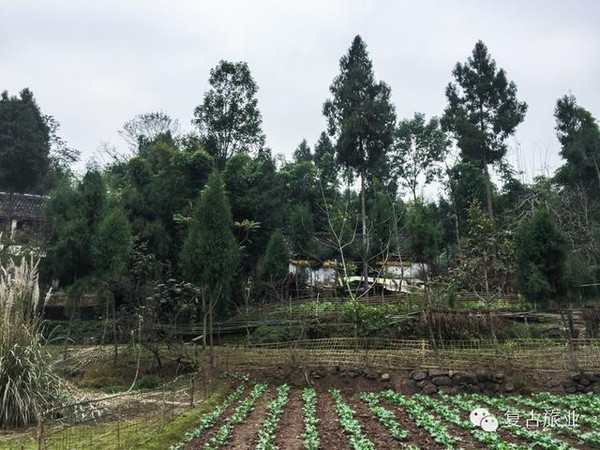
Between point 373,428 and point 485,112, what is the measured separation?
59.8ft

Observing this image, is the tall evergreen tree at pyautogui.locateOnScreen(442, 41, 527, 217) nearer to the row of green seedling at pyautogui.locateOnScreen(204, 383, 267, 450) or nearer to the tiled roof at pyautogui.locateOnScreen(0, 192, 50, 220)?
the row of green seedling at pyautogui.locateOnScreen(204, 383, 267, 450)

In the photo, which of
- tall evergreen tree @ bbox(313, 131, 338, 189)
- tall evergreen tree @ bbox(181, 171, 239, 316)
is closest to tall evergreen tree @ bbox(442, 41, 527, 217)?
tall evergreen tree @ bbox(313, 131, 338, 189)

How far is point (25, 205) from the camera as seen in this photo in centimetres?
2272

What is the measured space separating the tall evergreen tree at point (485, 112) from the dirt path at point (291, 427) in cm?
1553

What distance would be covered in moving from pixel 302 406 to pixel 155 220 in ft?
33.2

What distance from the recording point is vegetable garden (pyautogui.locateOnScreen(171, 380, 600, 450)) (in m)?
4.52

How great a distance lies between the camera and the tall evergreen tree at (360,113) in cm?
2016

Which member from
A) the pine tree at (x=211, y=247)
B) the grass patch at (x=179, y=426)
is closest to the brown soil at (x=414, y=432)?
the grass patch at (x=179, y=426)

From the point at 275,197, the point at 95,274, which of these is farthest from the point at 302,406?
the point at 275,197

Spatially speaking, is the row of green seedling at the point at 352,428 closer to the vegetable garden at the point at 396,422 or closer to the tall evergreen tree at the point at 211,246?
the vegetable garden at the point at 396,422

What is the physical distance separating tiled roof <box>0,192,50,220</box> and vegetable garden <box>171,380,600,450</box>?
1829 centimetres

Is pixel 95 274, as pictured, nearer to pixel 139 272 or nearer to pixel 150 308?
pixel 150 308

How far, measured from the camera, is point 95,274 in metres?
9.95

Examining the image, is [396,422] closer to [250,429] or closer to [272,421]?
[272,421]
